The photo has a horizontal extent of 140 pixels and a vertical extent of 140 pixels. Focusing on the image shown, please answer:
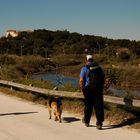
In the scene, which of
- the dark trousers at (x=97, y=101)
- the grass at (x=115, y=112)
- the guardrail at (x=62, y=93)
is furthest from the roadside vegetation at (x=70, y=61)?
the dark trousers at (x=97, y=101)

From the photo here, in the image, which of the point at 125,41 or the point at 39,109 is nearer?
the point at 39,109

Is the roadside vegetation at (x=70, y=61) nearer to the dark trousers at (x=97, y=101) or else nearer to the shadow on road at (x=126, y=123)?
the shadow on road at (x=126, y=123)

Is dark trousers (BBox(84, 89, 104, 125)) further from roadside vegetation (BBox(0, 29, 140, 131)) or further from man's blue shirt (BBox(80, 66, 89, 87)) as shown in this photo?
roadside vegetation (BBox(0, 29, 140, 131))

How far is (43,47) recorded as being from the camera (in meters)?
116

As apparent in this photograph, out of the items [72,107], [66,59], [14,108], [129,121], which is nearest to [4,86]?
[14,108]

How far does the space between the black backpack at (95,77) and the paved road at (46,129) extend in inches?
43.5

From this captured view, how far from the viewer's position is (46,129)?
35.4 ft

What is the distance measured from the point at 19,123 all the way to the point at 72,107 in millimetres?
2517

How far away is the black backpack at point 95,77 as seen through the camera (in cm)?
1040

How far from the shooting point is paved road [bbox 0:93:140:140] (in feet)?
31.9

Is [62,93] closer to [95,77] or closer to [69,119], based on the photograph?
[69,119]

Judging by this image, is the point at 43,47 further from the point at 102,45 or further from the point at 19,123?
the point at 19,123

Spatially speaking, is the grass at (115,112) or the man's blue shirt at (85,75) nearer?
the man's blue shirt at (85,75)

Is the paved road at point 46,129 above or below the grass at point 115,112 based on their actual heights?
below
